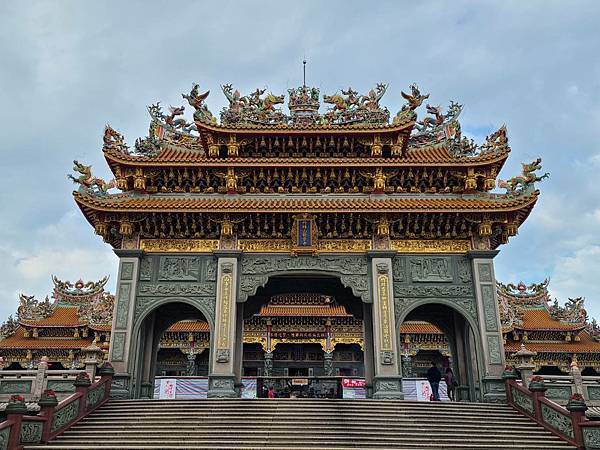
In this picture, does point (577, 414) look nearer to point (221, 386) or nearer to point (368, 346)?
point (368, 346)

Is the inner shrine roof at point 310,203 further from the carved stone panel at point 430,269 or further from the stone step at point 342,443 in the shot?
the stone step at point 342,443

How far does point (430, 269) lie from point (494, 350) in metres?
3.15

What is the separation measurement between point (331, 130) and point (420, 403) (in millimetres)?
9816

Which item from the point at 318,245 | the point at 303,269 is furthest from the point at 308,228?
the point at 303,269

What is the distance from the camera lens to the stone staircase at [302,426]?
11680mm

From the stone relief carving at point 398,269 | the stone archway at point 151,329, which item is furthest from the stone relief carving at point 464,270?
the stone archway at point 151,329

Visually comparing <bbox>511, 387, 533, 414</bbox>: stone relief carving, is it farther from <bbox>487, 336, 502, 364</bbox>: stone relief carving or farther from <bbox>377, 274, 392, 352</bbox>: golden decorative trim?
<bbox>377, 274, 392, 352</bbox>: golden decorative trim

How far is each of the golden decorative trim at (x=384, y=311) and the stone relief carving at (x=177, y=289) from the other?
17.6 ft

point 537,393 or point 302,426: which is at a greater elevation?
point 537,393

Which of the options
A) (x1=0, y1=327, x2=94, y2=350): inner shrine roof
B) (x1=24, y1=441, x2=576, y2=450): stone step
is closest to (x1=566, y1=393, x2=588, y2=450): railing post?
(x1=24, y1=441, x2=576, y2=450): stone step

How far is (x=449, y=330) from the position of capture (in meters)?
20.1

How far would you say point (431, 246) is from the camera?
18141 millimetres

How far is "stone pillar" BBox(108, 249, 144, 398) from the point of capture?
16186 millimetres

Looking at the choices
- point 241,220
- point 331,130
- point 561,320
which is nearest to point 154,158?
point 241,220
